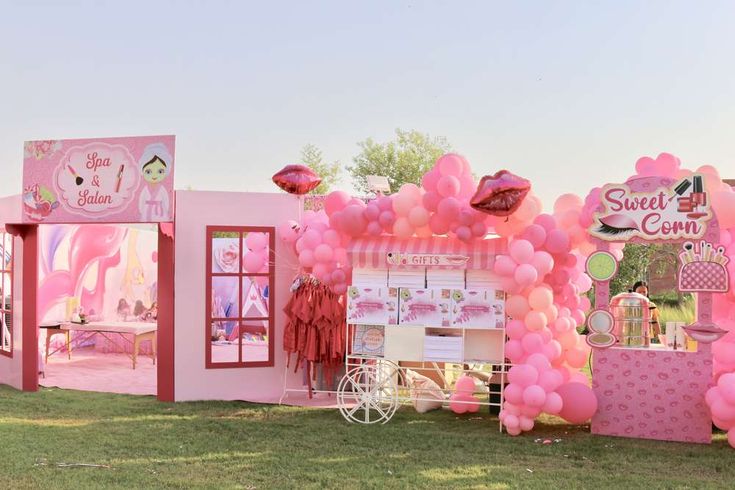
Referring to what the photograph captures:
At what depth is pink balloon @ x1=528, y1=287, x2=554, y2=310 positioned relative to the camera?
6430 millimetres

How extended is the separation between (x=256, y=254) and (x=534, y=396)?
11.9 feet

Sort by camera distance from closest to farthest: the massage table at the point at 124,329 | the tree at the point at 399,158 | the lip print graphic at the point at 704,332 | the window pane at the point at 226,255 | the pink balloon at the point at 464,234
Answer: the lip print graphic at the point at 704,332, the pink balloon at the point at 464,234, the window pane at the point at 226,255, the massage table at the point at 124,329, the tree at the point at 399,158

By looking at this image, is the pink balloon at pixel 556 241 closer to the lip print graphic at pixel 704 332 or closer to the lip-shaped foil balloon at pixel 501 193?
the lip-shaped foil balloon at pixel 501 193

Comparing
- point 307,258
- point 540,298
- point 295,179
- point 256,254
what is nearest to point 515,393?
point 540,298

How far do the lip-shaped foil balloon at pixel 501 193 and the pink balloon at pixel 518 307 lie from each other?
2.59 feet

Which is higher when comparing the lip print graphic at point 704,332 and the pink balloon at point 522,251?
the pink balloon at point 522,251

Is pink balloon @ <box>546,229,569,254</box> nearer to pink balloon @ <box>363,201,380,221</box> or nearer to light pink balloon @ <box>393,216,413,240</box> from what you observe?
light pink balloon @ <box>393,216,413,240</box>

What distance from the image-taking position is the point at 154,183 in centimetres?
795

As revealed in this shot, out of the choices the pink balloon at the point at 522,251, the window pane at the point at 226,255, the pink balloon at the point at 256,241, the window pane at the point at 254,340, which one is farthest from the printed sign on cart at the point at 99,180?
the pink balloon at the point at 522,251

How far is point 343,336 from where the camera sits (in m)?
8.02

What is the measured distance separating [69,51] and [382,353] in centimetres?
703

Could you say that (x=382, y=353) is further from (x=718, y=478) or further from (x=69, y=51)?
(x=69, y=51)

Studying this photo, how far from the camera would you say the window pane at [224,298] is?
8234 mm

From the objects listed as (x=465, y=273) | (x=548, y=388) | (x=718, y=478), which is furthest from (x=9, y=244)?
(x=718, y=478)
